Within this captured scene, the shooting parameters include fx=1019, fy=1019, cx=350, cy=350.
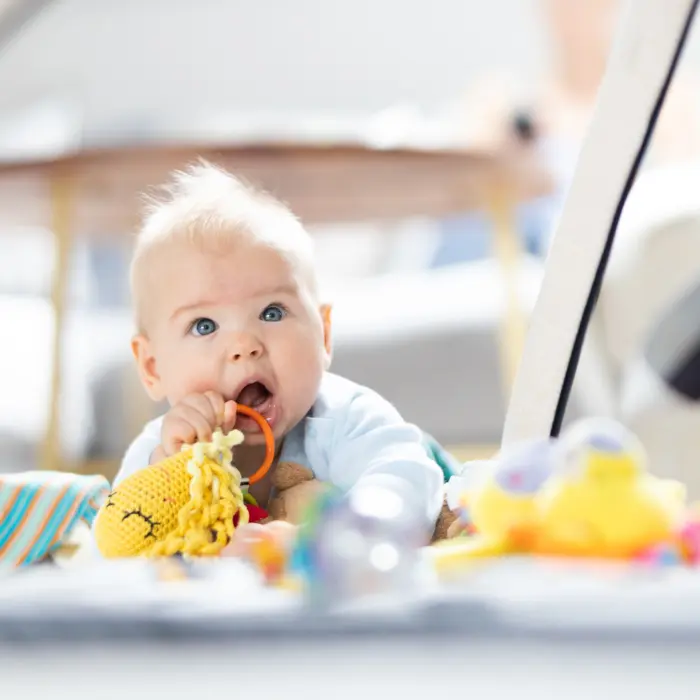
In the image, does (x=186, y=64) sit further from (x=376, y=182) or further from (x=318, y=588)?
(x=318, y=588)

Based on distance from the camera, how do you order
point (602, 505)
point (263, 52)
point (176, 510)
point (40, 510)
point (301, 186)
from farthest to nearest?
point (263, 52), point (301, 186), point (40, 510), point (176, 510), point (602, 505)

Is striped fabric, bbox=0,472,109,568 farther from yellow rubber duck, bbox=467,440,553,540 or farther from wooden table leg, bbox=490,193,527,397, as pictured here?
wooden table leg, bbox=490,193,527,397

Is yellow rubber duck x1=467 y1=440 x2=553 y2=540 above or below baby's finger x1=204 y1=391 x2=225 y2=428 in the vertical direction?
below

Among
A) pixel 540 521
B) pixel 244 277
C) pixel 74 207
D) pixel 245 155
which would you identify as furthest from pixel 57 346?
pixel 540 521

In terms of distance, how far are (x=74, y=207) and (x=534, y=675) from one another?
4.08 feet

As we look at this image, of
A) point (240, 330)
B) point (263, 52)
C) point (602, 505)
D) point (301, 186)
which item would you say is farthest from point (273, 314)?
point (263, 52)

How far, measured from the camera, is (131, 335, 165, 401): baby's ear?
2.51 feet

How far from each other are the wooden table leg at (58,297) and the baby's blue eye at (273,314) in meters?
0.73

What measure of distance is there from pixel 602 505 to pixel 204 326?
1.27 ft

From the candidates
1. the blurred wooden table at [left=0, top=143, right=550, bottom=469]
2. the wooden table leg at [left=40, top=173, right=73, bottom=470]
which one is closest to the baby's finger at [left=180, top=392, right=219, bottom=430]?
the blurred wooden table at [left=0, top=143, right=550, bottom=469]

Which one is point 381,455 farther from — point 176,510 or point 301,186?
point 301,186

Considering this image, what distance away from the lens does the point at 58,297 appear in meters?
1.53

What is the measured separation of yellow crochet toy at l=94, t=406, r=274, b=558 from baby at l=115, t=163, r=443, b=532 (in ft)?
0.15

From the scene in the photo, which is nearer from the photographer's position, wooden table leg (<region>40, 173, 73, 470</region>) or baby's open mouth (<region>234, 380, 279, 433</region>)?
baby's open mouth (<region>234, 380, 279, 433</region>)
